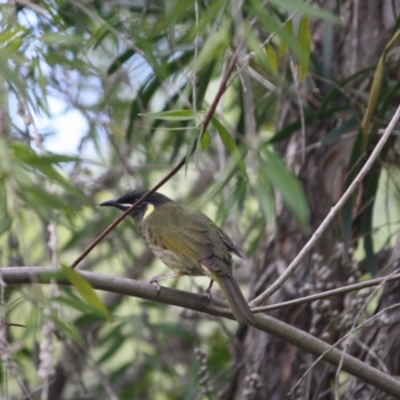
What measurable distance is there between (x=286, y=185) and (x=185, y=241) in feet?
6.27

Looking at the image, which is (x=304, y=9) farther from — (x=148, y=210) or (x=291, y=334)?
(x=148, y=210)

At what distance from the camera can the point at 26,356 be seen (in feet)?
20.2

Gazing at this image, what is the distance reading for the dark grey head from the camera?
5047mm

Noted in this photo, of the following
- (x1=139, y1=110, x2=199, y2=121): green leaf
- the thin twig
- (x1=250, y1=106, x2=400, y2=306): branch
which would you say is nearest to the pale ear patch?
the thin twig

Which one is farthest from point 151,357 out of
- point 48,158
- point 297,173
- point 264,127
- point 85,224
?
point 48,158

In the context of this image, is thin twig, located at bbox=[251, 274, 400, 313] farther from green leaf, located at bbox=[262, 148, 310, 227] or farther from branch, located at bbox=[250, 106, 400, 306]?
green leaf, located at bbox=[262, 148, 310, 227]

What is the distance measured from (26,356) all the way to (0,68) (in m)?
4.07

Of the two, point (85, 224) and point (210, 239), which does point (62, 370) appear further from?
point (210, 239)

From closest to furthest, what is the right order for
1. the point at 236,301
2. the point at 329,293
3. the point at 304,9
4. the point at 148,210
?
the point at 304,9, the point at 329,293, the point at 236,301, the point at 148,210

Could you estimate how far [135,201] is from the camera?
5.07 metres

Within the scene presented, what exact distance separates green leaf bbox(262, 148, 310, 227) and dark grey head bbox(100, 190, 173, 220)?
215 centimetres

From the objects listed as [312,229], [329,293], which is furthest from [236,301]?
[312,229]

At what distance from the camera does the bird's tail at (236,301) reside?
11.2 feet

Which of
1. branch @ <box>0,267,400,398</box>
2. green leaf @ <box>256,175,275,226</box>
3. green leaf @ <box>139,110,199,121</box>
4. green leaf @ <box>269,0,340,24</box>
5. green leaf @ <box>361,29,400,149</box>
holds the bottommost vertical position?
branch @ <box>0,267,400,398</box>
